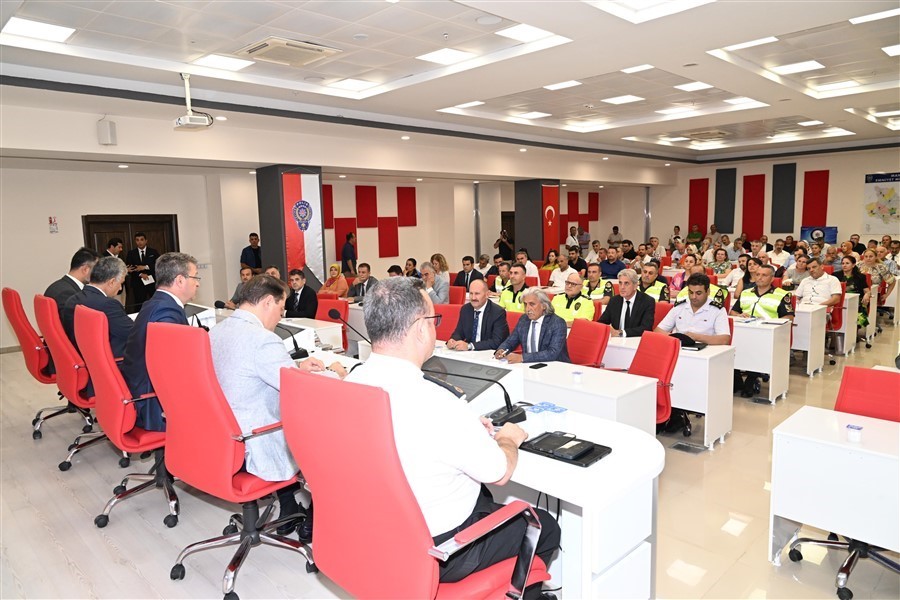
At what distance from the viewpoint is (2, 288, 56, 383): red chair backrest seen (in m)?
5.05

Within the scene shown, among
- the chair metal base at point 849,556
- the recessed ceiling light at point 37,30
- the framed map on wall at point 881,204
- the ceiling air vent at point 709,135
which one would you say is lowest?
the chair metal base at point 849,556

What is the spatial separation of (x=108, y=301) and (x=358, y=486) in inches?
138

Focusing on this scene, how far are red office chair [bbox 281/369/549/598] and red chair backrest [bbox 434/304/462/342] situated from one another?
156 inches

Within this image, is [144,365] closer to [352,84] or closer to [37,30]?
[37,30]

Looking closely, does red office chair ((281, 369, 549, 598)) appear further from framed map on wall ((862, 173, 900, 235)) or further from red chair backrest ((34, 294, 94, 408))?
framed map on wall ((862, 173, 900, 235))

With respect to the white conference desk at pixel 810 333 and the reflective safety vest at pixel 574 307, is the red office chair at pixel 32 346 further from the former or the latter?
the white conference desk at pixel 810 333

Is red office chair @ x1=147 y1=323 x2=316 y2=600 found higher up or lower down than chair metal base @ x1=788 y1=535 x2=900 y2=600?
higher up

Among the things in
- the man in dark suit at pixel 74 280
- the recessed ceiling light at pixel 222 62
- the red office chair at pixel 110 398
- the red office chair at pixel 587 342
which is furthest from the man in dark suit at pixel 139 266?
the red office chair at pixel 587 342

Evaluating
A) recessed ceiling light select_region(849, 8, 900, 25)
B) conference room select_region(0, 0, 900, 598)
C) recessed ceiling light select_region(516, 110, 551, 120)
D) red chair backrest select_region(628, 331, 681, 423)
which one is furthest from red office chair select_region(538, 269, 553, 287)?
red chair backrest select_region(628, 331, 681, 423)

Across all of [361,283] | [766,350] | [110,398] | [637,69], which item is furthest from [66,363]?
[637,69]

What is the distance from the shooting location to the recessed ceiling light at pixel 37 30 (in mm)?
5020

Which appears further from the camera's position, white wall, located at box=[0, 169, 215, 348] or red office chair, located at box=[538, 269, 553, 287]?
red office chair, located at box=[538, 269, 553, 287]

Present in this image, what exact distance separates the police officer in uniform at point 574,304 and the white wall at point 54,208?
8.23 metres

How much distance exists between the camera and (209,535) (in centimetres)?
344
